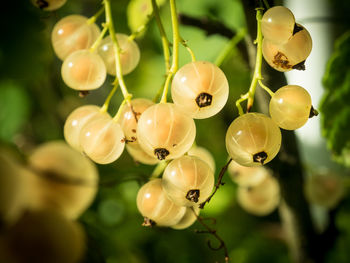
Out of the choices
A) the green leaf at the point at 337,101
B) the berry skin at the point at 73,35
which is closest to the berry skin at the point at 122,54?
the berry skin at the point at 73,35

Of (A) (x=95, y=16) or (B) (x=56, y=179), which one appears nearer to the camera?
(B) (x=56, y=179)

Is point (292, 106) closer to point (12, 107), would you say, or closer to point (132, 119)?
point (132, 119)

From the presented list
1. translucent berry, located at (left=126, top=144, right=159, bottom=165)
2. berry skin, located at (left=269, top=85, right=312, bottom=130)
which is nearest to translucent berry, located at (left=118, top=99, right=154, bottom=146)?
translucent berry, located at (left=126, top=144, right=159, bottom=165)

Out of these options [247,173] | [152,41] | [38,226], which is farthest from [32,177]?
[152,41]

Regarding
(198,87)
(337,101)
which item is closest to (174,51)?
(198,87)

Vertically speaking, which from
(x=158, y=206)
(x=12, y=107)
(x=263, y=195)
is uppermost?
(x=158, y=206)

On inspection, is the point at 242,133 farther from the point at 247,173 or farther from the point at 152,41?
the point at 152,41

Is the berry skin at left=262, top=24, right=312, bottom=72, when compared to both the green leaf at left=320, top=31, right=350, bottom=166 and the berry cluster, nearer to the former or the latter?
the berry cluster
